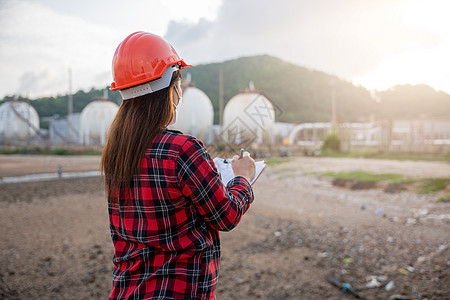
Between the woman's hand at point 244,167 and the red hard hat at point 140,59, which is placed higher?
the red hard hat at point 140,59

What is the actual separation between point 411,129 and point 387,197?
12383 millimetres

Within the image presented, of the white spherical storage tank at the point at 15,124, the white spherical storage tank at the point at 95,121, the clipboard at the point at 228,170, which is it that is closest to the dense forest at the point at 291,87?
the white spherical storage tank at the point at 95,121

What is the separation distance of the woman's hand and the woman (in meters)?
0.07

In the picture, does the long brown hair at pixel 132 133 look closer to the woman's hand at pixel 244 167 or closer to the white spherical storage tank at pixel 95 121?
the woman's hand at pixel 244 167

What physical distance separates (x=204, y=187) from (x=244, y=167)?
0.28m

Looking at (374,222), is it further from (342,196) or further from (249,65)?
(249,65)

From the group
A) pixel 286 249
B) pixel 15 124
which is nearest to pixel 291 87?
pixel 286 249

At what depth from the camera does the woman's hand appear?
4.02 ft

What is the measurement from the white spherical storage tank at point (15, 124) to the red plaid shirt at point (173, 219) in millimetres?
39216

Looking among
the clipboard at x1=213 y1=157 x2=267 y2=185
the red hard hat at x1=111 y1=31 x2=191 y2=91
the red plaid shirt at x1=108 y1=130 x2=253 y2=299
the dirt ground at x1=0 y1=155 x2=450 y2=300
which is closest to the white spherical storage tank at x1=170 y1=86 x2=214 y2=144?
the dirt ground at x1=0 y1=155 x2=450 y2=300

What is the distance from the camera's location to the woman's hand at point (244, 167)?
1.23 meters

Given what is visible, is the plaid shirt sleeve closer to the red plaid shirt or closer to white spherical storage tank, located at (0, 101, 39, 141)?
the red plaid shirt

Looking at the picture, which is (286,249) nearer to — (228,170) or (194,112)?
(228,170)

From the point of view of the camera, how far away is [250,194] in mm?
1152
